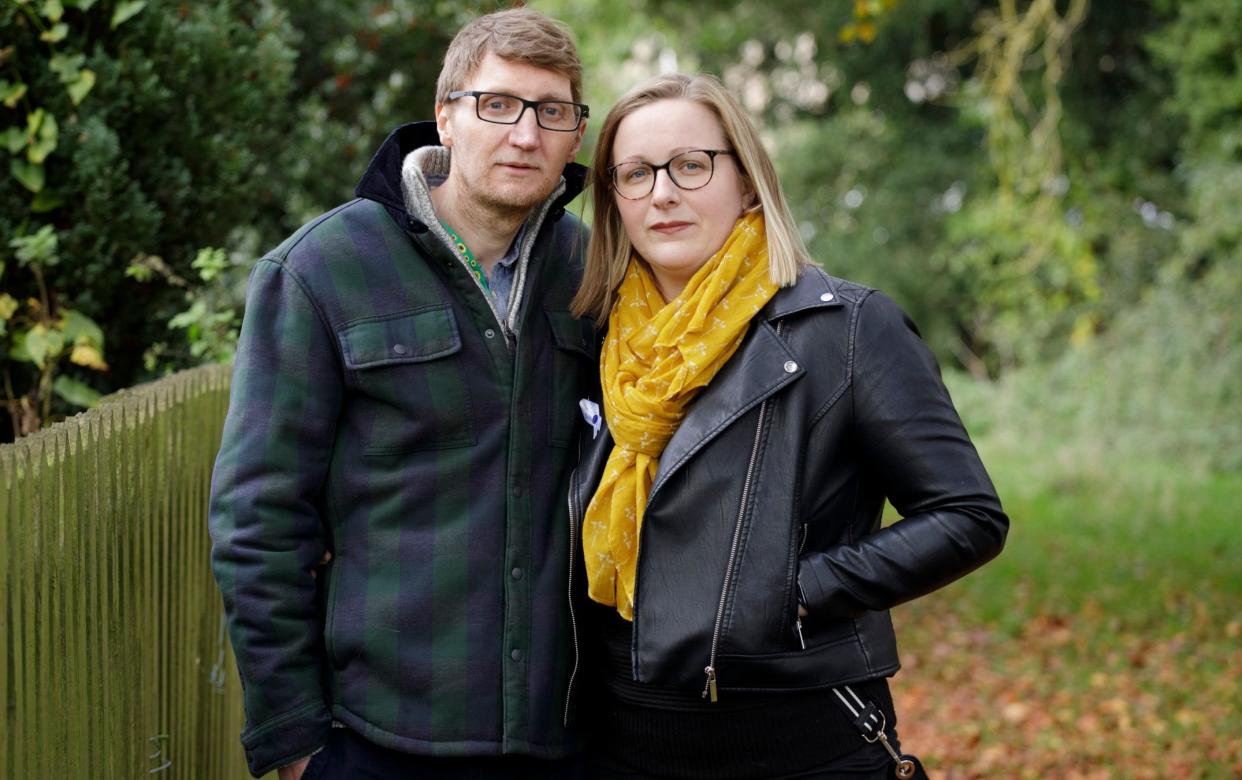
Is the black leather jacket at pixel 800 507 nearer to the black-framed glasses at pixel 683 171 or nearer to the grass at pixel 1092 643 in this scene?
the black-framed glasses at pixel 683 171

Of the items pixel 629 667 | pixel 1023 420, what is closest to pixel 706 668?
pixel 629 667

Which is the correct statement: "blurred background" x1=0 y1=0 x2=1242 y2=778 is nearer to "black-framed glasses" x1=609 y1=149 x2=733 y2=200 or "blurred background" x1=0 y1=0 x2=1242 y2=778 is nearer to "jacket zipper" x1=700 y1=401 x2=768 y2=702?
"black-framed glasses" x1=609 y1=149 x2=733 y2=200

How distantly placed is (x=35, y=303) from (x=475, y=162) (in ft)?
6.90

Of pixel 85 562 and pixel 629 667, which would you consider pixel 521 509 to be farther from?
pixel 85 562

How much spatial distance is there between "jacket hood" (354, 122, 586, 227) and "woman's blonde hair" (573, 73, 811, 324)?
115mm

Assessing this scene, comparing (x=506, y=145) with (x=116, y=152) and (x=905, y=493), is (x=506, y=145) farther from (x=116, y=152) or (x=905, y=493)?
(x=116, y=152)

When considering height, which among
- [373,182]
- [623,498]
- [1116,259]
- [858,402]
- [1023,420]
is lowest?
[1023,420]

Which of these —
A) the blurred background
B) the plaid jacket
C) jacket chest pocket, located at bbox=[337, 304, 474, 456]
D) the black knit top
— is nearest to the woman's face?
the plaid jacket

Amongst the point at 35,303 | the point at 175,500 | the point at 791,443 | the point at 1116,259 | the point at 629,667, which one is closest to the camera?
the point at 791,443

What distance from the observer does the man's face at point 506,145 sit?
300cm

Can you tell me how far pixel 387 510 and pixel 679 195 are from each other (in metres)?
0.94

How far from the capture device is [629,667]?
2.91 m

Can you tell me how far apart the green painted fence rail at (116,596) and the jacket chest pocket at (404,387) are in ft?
1.68

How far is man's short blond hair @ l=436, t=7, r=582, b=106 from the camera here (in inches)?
119
